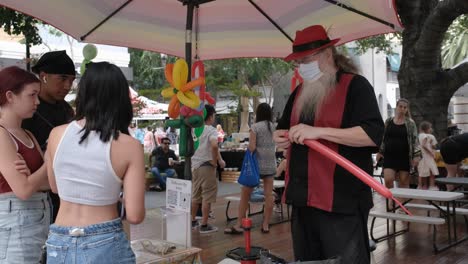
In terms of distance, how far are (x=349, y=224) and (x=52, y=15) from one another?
2767 millimetres

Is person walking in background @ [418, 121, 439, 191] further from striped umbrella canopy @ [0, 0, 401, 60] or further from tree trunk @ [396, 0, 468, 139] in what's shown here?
striped umbrella canopy @ [0, 0, 401, 60]

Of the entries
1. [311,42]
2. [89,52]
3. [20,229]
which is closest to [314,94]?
[311,42]

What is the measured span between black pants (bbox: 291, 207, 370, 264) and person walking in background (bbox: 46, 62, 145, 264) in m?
0.87

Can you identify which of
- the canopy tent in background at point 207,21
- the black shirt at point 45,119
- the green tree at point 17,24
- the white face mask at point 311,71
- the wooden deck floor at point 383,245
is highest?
the green tree at point 17,24

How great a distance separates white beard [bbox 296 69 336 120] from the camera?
223 cm

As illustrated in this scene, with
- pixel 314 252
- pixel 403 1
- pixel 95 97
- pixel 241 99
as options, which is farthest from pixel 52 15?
pixel 241 99

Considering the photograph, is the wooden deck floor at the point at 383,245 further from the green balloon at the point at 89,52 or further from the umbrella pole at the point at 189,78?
the green balloon at the point at 89,52

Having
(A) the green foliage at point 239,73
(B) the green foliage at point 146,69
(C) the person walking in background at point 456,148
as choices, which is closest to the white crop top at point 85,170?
(C) the person walking in background at point 456,148

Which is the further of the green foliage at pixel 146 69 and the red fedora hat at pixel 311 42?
the green foliage at pixel 146 69

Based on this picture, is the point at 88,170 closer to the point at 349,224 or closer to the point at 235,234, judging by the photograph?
the point at 349,224

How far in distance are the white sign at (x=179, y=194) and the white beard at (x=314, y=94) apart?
3.61ft

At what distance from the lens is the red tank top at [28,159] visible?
220 cm

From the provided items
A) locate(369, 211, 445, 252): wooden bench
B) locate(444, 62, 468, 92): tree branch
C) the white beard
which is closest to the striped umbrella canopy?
the white beard

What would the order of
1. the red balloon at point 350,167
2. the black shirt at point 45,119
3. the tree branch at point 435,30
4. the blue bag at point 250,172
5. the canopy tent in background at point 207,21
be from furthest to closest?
the tree branch at point 435,30, the blue bag at point 250,172, the canopy tent in background at point 207,21, the black shirt at point 45,119, the red balloon at point 350,167
